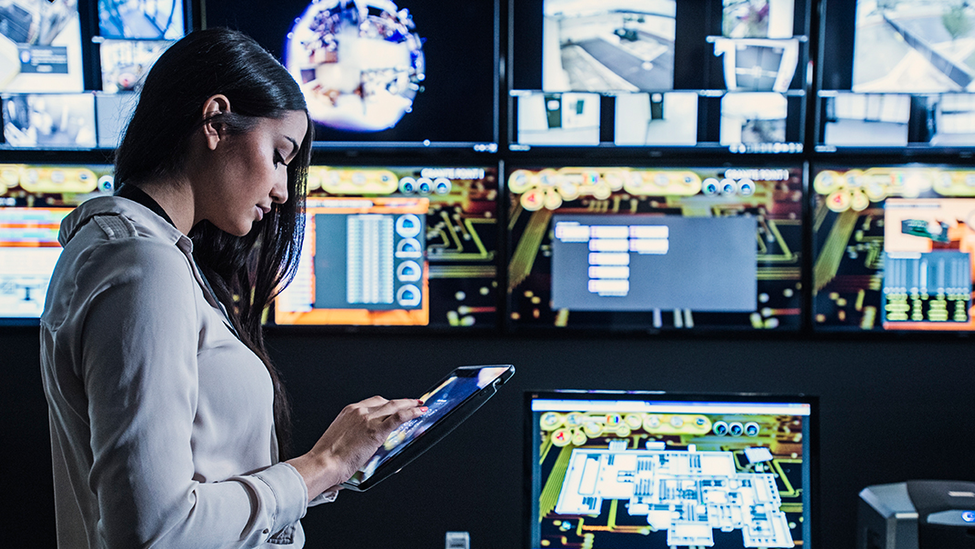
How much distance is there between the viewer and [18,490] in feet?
6.87

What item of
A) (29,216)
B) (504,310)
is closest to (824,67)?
(504,310)

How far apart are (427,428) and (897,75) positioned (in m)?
1.79

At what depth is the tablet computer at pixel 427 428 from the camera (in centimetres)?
87

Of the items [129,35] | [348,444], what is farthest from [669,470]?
[129,35]

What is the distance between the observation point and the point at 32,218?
203cm

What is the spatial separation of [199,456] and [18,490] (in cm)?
181

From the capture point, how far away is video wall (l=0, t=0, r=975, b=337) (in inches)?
76.0

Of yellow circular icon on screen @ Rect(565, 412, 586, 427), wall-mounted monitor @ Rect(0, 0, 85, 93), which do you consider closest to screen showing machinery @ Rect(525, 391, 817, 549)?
yellow circular icon on screen @ Rect(565, 412, 586, 427)

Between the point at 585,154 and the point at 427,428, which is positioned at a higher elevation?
the point at 585,154

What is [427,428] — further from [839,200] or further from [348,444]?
[839,200]

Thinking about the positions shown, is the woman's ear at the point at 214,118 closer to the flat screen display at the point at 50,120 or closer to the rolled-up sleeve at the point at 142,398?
the rolled-up sleeve at the point at 142,398

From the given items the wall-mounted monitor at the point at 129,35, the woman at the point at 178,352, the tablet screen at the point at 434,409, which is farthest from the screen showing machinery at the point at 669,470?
the wall-mounted monitor at the point at 129,35

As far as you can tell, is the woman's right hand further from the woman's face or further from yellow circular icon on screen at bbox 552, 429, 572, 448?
yellow circular icon on screen at bbox 552, 429, 572, 448

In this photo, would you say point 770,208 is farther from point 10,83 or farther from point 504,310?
point 10,83
